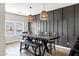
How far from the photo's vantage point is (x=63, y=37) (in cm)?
436

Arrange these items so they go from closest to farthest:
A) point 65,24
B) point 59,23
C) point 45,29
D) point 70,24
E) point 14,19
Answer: point 70,24, point 65,24, point 59,23, point 45,29, point 14,19

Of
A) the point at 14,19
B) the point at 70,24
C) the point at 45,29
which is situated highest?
the point at 14,19

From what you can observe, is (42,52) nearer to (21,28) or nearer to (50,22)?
(50,22)

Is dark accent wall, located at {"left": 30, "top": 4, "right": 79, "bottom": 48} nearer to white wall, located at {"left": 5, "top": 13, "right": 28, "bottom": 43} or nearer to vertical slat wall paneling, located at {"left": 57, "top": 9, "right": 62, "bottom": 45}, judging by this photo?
vertical slat wall paneling, located at {"left": 57, "top": 9, "right": 62, "bottom": 45}

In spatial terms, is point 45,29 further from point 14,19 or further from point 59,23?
point 14,19

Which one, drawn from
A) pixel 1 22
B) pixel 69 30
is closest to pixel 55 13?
pixel 69 30

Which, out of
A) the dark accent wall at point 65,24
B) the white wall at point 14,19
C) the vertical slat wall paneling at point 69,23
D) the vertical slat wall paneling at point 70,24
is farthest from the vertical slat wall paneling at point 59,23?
the white wall at point 14,19

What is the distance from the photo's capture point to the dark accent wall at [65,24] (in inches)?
150

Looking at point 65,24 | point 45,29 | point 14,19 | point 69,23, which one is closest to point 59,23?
point 65,24

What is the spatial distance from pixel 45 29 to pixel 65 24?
1.35 metres

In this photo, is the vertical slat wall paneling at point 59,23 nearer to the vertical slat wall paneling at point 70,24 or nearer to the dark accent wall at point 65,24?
the dark accent wall at point 65,24

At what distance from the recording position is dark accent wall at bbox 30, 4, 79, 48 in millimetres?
3816

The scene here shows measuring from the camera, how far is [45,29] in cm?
525

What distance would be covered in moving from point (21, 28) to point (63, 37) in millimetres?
2723
